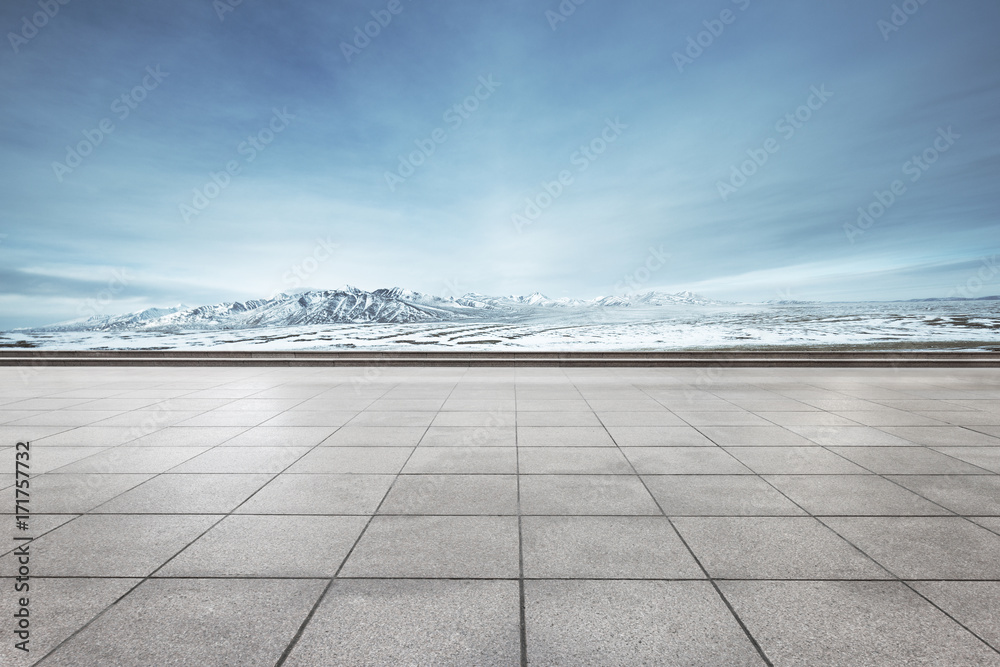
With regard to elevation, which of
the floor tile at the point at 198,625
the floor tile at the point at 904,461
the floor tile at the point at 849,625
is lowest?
the floor tile at the point at 904,461

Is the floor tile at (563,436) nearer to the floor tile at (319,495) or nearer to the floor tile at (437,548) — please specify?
the floor tile at (319,495)

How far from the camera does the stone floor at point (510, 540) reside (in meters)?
2.45

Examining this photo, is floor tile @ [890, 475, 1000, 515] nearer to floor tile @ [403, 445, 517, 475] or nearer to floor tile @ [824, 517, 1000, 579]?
floor tile @ [824, 517, 1000, 579]

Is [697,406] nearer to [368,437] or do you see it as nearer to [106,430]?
[368,437]

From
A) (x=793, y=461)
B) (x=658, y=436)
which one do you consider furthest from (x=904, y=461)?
(x=658, y=436)

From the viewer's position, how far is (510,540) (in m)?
3.49

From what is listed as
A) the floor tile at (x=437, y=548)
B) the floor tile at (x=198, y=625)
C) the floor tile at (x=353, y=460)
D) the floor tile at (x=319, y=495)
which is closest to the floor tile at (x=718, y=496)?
the floor tile at (x=437, y=548)

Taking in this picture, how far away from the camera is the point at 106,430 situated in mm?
6879

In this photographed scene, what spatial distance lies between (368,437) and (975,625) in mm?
5847

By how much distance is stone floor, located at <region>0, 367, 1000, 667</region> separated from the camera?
2449 millimetres

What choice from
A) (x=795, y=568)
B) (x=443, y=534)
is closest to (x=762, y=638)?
(x=795, y=568)

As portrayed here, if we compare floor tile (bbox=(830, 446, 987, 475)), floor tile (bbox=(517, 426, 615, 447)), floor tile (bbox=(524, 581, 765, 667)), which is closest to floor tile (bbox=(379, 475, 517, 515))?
floor tile (bbox=(524, 581, 765, 667))

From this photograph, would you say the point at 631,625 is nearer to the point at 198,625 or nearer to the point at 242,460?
the point at 198,625

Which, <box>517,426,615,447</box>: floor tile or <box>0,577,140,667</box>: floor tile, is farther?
<box>517,426,615,447</box>: floor tile
